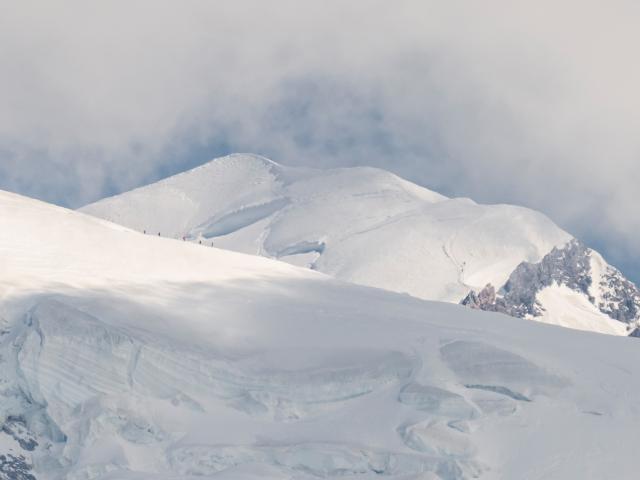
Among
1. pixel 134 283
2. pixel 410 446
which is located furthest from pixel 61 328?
pixel 410 446

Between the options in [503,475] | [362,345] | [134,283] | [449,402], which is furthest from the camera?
[134,283]

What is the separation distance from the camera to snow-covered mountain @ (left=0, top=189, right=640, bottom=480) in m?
113

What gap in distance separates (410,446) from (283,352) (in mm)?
15859

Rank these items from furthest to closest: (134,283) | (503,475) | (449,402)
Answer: (134,283) < (449,402) < (503,475)

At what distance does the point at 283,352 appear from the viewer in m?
126

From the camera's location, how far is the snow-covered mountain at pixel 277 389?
113062mm

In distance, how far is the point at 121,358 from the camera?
121 meters

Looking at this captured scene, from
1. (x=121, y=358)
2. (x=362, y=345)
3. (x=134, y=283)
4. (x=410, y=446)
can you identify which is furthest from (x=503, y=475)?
(x=134, y=283)

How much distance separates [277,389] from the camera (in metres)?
121

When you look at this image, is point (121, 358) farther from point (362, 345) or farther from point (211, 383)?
point (362, 345)

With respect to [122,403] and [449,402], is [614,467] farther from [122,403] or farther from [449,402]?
[122,403]

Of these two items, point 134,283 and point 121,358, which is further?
point 134,283

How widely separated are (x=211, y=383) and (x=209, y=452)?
932 cm

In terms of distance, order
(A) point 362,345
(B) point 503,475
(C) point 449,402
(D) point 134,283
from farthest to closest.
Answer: (D) point 134,283 → (A) point 362,345 → (C) point 449,402 → (B) point 503,475
